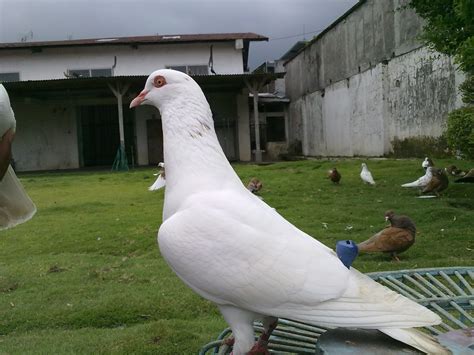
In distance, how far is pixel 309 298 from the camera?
160cm

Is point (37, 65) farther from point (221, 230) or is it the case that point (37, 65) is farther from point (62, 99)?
point (221, 230)

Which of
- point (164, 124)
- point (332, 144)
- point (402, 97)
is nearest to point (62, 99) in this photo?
point (332, 144)

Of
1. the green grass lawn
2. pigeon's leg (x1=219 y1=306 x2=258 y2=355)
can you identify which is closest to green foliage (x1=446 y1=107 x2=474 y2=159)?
the green grass lawn

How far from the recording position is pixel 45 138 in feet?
67.3

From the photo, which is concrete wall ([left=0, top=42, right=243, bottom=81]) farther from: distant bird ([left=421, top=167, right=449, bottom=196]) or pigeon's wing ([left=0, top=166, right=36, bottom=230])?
pigeon's wing ([left=0, top=166, right=36, bottom=230])

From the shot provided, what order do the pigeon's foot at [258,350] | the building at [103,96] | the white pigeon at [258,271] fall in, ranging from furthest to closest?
the building at [103,96]
the pigeon's foot at [258,350]
the white pigeon at [258,271]

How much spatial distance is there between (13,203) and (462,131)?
668 cm

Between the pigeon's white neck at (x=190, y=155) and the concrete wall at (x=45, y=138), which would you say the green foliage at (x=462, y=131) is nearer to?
the pigeon's white neck at (x=190, y=155)

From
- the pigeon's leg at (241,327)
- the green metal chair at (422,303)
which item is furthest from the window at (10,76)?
the pigeon's leg at (241,327)

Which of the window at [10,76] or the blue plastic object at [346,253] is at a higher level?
the window at [10,76]

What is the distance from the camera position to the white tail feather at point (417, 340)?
143 cm

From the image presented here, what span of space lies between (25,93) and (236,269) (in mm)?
18980

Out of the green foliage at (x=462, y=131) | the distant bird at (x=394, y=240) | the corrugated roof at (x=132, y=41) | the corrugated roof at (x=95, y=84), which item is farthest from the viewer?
the corrugated roof at (x=132, y=41)

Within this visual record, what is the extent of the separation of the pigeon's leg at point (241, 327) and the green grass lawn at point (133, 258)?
1199 mm
